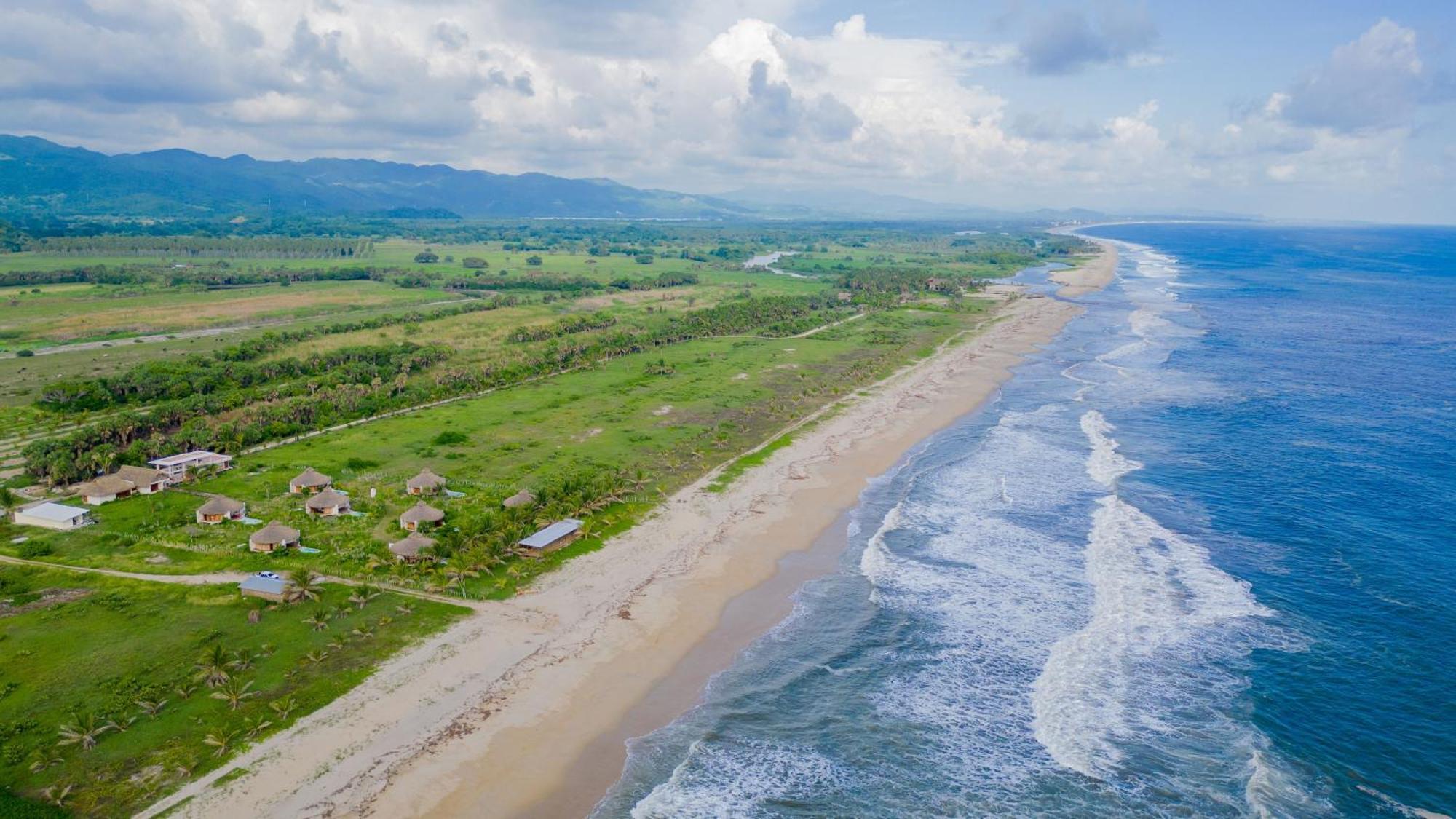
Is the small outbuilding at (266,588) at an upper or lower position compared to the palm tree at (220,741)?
upper

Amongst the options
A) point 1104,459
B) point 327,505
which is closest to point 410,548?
point 327,505

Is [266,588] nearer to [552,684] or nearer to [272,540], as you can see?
[272,540]

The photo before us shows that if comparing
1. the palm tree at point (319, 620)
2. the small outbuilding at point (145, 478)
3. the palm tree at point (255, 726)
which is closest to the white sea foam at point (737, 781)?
the palm tree at point (255, 726)

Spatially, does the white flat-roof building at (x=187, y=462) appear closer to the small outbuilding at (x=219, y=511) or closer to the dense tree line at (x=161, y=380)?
the small outbuilding at (x=219, y=511)

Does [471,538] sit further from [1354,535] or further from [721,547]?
[1354,535]

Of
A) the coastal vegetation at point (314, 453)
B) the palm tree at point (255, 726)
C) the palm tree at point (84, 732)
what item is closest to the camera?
the palm tree at point (84, 732)

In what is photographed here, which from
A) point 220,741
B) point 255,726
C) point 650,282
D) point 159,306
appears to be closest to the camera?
point 220,741

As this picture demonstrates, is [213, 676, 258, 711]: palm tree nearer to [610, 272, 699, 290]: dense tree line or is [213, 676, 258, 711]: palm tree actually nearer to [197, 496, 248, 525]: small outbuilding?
[197, 496, 248, 525]: small outbuilding
